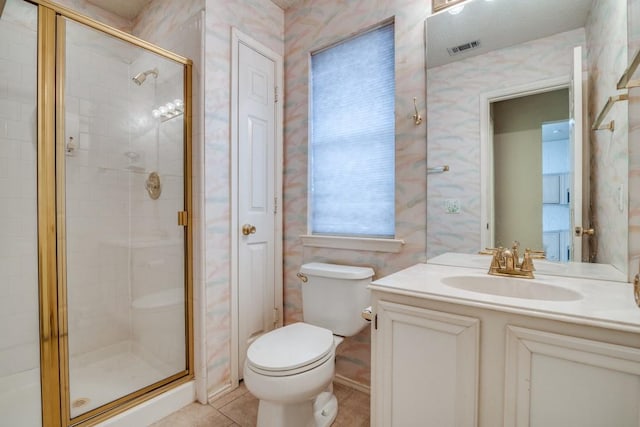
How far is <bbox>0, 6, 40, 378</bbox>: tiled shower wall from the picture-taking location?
128cm

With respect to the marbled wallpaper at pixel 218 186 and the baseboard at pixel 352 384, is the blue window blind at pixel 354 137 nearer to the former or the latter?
the marbled wallpaper at pixel 218 186

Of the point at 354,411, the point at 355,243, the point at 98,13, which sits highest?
the point at 98,13

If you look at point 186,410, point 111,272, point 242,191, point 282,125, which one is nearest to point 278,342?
point 186,410

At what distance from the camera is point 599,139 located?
1146 mm

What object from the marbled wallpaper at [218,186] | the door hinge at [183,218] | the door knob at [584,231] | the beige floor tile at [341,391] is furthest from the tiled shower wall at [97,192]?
the door knob at [584,231]

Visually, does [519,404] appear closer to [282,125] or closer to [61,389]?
[61,389]

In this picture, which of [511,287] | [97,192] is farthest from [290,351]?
[97,192]

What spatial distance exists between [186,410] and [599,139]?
222 cm

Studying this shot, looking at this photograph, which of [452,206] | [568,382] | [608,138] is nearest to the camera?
[568,382]

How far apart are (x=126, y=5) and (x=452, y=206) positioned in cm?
255

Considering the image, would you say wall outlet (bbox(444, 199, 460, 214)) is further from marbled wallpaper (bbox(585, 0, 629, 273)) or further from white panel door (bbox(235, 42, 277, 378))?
white panel door (bbox(235, 42, 277, 378))

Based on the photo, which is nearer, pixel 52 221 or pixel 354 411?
pixel 52 221

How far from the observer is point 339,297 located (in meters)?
1.65

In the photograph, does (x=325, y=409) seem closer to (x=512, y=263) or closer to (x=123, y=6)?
(x=512, y=263)
